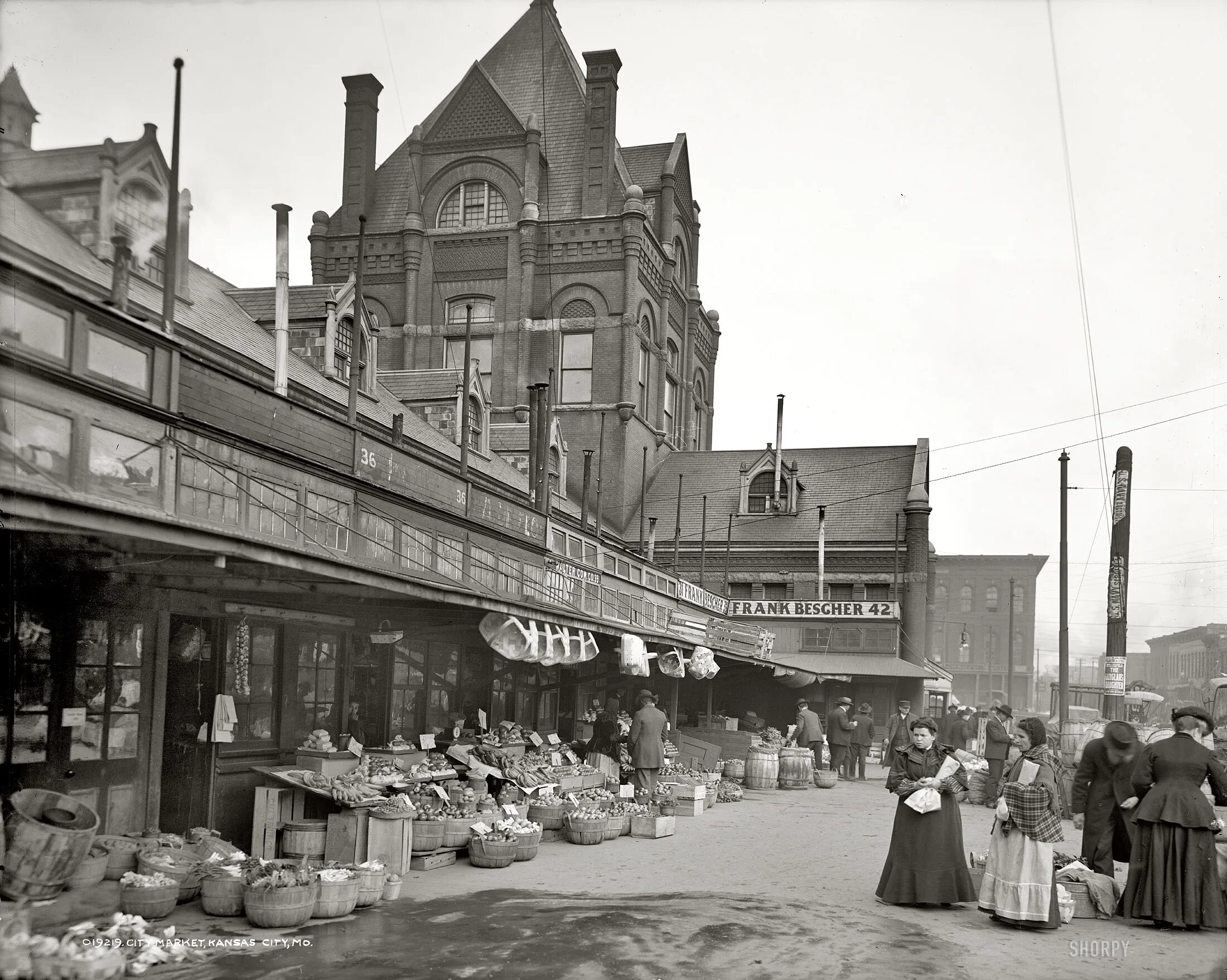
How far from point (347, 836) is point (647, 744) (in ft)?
22.2

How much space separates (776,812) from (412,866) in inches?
333

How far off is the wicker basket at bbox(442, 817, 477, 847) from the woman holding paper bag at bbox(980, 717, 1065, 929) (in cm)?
499

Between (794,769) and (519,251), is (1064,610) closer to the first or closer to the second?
(794,769)

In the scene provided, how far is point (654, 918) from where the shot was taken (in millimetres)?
8609

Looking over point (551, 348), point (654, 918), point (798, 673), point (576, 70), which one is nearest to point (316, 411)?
point (654, 918)

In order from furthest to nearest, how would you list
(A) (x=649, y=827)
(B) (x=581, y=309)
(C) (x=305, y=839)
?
(B) (x=581, y=309) < (A) (x=649, y=827) < (C) (x=305, y=839)

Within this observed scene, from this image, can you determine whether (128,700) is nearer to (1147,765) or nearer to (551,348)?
(1147,765)

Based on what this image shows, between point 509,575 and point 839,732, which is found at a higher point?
point 509,575

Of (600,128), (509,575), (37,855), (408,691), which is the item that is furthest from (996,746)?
(600,128)

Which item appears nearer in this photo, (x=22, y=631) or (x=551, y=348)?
(x=22, y=631)

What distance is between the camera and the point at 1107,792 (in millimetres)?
10797

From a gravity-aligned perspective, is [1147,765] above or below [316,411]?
below

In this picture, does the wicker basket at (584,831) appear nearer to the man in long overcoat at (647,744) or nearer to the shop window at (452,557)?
the man in long overcoat at (647,744)

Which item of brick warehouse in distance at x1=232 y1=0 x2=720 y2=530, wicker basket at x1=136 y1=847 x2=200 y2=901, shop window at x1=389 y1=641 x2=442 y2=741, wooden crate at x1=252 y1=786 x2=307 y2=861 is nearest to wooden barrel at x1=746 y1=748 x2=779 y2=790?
shop window at x1=389 y1=641 x2=442 y2=741
